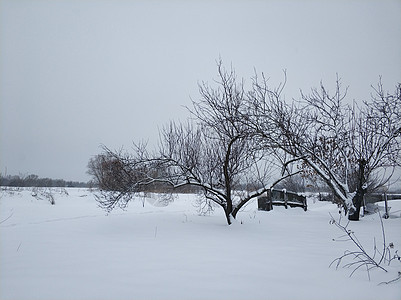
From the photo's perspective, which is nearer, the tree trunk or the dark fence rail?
the tree trunk

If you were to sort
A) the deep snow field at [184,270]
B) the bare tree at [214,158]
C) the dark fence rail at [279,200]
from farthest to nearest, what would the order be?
the dark fence rail at [279,200] → the bare tree at [214,158] → the deep snow field at [184,270]

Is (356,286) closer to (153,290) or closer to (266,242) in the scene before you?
Result: (153,290)

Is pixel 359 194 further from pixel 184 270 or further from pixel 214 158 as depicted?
pixel 184 270

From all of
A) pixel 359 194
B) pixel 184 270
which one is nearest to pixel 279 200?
pixel 359 194

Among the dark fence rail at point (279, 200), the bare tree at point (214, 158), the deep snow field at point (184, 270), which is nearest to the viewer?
the deep snow field at point (184, 270)

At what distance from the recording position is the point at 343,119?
8.62 meters

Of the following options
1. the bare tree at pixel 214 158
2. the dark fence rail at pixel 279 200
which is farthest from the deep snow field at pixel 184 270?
the dark fence rail at pixel 279 200

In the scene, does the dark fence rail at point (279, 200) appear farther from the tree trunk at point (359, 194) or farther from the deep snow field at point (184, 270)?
the deep snow field at point (184, 270)

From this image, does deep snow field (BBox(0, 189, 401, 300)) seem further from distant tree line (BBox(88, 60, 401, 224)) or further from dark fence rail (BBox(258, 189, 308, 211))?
dark fence rail (BBox(258, 189, 308, 211))

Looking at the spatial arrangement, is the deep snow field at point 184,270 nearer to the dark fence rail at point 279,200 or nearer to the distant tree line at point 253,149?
the distant tree line at point 253,149

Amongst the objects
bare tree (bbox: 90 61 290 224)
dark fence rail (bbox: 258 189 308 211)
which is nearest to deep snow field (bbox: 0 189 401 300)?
bare tree (bbox: 90 61 290 224)

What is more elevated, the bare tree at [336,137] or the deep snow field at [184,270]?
the bare tree at [336,137]

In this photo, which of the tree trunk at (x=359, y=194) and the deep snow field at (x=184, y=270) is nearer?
the deep snow field at (x=184, y=270)

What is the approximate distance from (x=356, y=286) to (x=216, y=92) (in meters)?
5.77
